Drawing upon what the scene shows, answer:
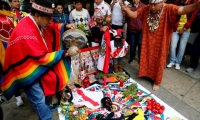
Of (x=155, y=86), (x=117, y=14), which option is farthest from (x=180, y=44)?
(x=117, y=14)

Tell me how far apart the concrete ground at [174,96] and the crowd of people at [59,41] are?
0.55 ft

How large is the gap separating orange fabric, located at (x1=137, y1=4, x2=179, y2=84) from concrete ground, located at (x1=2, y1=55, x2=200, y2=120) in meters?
0.29

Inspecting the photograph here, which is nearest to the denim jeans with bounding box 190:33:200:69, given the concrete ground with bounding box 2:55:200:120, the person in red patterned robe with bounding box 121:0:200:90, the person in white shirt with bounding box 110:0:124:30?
the concrete ground with bounding box 2:55:200:120

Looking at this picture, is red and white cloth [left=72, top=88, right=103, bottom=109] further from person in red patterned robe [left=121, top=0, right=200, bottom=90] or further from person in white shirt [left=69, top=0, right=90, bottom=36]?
person in white shirt [left=69, top=0, right=90, bottom=36]

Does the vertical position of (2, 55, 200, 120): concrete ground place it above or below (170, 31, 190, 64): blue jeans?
below

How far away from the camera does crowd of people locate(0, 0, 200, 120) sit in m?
2.08

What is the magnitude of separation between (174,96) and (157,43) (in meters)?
1.10

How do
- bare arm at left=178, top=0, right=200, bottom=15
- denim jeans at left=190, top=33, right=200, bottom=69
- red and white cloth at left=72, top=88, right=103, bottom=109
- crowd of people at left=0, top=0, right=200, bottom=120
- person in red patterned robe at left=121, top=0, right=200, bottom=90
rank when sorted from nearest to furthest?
crowd of people at left=0, top=0, right=200, bottom=120 → bare arm at left=178, top=0, right=200, bottom=15 → person in red patterned robe at left=121, top=0, right=200, bottom=90 → red and white cloth at left=72, top=88, right=103, bottom=109 → denim jeans at left=190, top=33, right=200, bottom=69

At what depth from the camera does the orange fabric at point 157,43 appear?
9.52ft

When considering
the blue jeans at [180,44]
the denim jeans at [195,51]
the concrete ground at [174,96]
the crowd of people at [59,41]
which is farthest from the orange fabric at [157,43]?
the denim jeans at [195,51]

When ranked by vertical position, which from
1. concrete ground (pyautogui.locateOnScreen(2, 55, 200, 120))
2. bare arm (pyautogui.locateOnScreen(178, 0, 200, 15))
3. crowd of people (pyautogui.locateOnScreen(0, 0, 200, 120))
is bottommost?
concrete ground (pyautogui.locateOnScreen(2, 55, 200, 120))

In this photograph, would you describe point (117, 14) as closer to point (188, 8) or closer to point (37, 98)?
point (188, 8)

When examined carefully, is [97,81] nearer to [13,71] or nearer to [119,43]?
[119,43]

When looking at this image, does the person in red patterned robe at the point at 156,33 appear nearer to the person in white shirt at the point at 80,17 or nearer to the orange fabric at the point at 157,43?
the orange fabric at the point at 157,43
